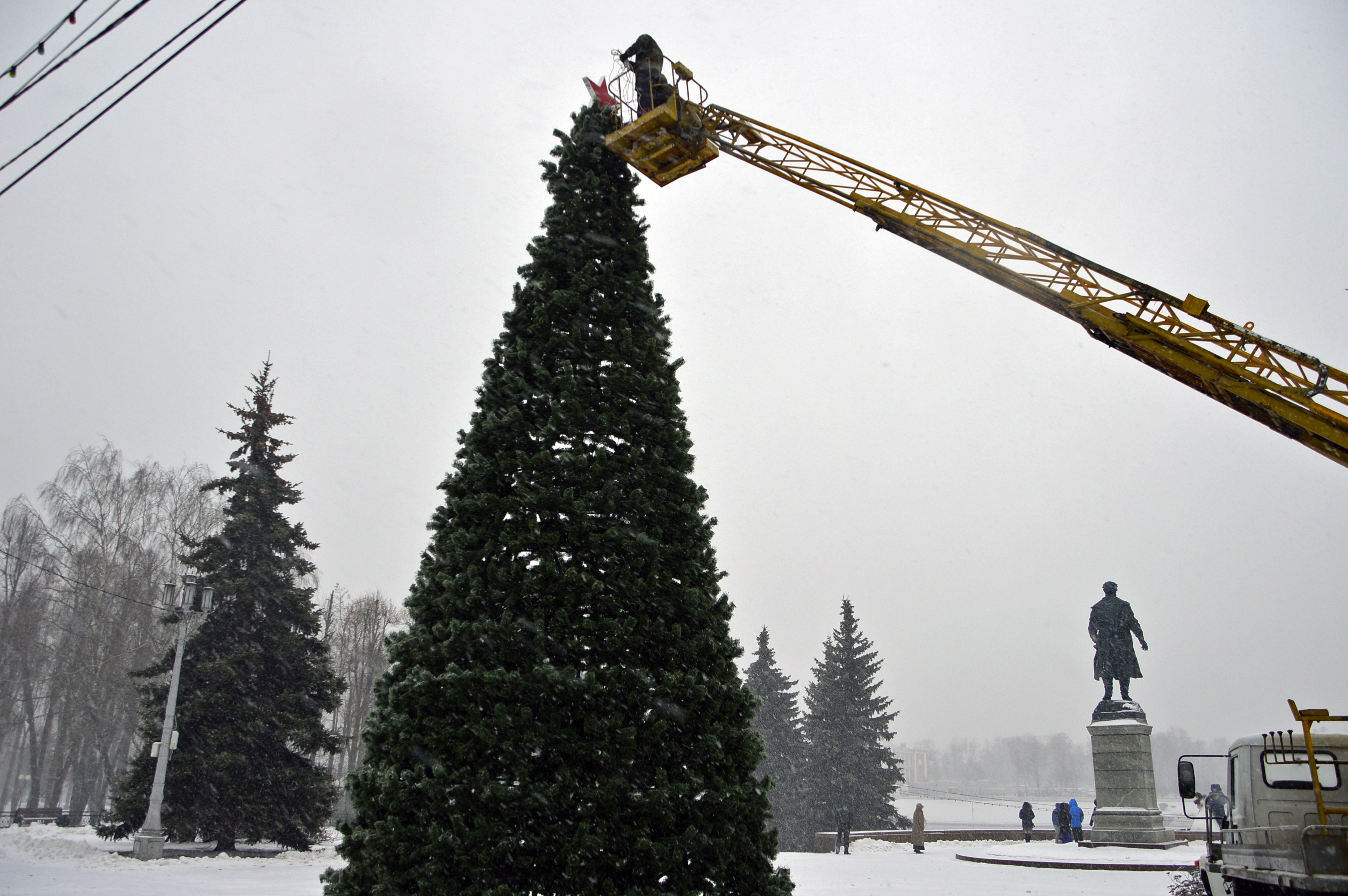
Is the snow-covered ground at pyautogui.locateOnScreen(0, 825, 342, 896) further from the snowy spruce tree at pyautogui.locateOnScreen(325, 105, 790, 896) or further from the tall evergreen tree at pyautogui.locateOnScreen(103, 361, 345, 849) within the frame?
the snowy spruce tree at pyautogui.locateOnScreen(325, 105, 790, 896)

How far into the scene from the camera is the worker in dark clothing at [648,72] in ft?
34.9

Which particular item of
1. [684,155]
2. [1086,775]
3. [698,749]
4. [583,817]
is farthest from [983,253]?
[1086,775]

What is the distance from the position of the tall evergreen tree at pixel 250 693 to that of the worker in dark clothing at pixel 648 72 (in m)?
13.1

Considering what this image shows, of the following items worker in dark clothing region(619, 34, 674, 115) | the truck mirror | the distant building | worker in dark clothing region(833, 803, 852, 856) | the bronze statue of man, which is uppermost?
worker in dark clothing region(619, 34, 674, 115)

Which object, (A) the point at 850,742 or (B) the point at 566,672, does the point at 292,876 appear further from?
(A) the point at 850,742

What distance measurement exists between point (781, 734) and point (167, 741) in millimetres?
24741

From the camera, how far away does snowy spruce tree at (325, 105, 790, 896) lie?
5059 millimetres

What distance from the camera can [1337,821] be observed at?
254 inches

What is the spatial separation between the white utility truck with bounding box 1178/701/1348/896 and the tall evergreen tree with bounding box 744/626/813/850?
1039 inches

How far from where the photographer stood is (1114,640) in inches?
781

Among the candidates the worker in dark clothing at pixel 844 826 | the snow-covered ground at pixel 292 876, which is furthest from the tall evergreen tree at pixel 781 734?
the snow-covered ground at pixel 292 876

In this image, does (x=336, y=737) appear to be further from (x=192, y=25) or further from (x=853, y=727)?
(x=853, y=727)

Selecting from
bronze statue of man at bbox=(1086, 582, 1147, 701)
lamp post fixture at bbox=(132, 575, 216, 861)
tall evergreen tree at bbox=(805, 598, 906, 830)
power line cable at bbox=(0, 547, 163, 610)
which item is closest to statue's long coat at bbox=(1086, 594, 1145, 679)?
bronze statue of man at bbox=(1086, 582, 1147, 701)

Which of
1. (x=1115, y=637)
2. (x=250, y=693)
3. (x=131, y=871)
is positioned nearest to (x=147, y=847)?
(x=131, y=871)
